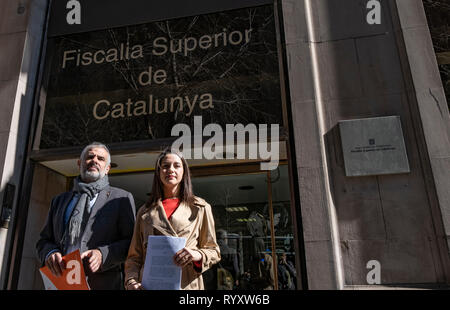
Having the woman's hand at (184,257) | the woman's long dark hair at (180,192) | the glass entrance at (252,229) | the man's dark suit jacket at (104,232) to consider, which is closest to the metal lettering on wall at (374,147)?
the glass entrance at (252,229)

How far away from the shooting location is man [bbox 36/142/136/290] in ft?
9.03

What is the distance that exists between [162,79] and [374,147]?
336 cm

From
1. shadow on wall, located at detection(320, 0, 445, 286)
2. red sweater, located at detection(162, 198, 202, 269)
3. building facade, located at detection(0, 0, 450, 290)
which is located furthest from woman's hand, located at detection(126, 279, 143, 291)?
shadow on wall, located at detection(320, 0, 445, 286)

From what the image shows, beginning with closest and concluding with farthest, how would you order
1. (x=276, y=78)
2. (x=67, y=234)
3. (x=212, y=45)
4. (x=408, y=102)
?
(x=67, y=234) → (x=408, y=102) → (x=276, y=78) → (x=212, y=45)

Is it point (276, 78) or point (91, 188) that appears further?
point (276, 78)

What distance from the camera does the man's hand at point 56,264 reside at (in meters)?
2.63

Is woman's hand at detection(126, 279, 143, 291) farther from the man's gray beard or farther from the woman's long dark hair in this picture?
the man's gray beard

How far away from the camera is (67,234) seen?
290 centimetres

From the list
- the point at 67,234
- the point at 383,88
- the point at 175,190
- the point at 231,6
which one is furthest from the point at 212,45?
the point at 67,234

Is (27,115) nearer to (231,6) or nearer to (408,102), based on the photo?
(231,6)

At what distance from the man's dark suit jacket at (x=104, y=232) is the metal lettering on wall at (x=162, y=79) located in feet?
7.64

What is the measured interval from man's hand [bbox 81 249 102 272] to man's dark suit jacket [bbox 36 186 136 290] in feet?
0.13
